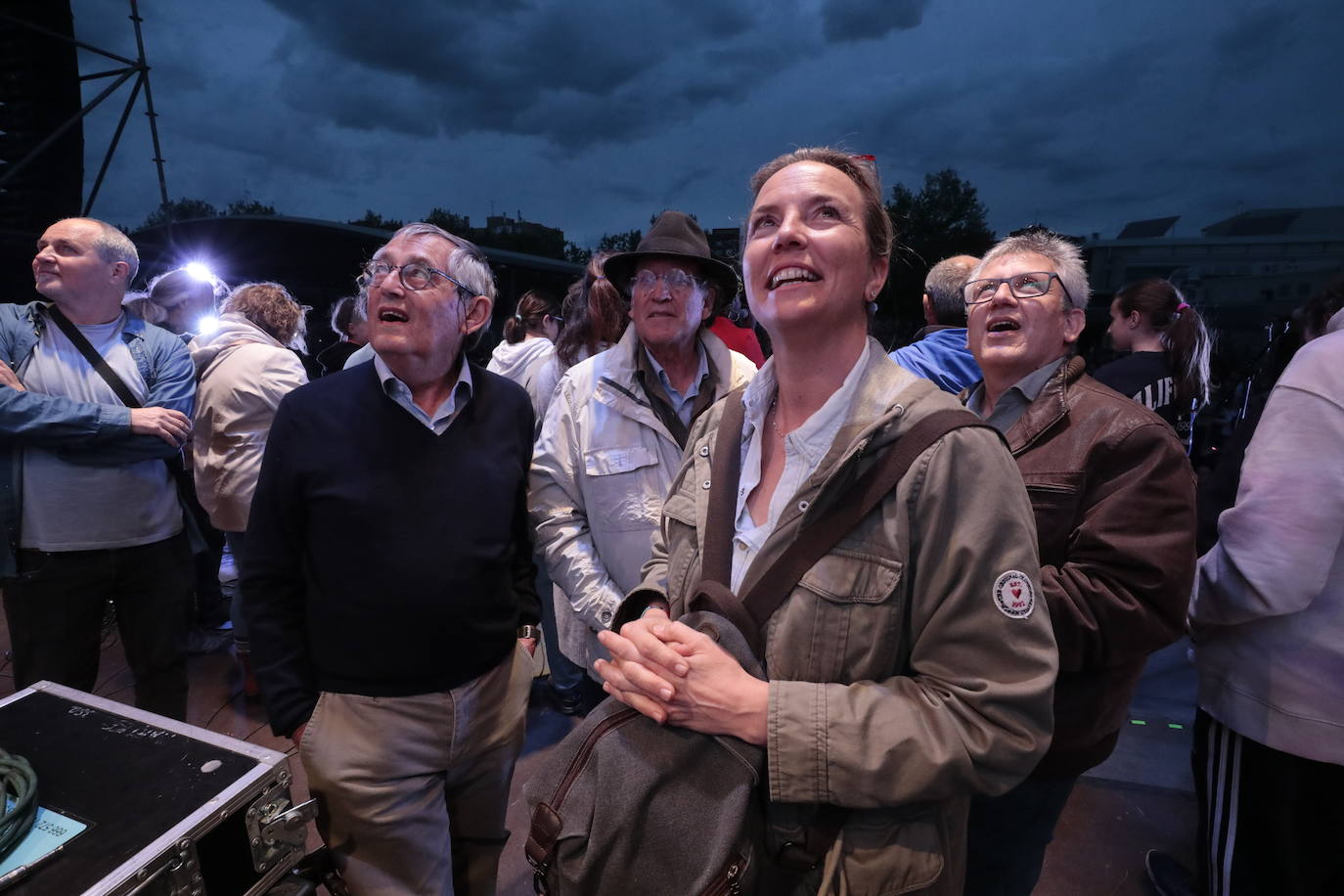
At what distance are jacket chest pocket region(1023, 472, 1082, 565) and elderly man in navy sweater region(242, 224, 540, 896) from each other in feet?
4.77

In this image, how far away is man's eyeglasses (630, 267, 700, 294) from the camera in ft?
7.37

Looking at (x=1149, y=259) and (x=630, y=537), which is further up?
(x=1149, y=259)

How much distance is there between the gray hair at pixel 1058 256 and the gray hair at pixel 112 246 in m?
3.20

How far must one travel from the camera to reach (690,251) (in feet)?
7.57

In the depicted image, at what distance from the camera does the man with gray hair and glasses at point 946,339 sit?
2859 millimetres

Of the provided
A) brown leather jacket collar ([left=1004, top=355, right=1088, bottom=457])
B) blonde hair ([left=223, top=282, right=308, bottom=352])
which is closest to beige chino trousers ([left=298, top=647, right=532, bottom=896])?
brown leather jacket collar ([left=1004, top=355, right=1088, bottom=457])

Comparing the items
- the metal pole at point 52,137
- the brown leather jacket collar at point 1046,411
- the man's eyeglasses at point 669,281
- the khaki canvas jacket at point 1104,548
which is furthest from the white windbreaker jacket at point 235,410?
the metal pole at point 52,137

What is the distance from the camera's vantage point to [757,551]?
1099mm

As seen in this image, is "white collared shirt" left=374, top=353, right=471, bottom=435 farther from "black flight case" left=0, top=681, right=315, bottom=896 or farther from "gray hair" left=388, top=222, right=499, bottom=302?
"black flight case" left=0, top=681, right=315, bottom=896

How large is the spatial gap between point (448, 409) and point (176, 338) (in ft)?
6.26

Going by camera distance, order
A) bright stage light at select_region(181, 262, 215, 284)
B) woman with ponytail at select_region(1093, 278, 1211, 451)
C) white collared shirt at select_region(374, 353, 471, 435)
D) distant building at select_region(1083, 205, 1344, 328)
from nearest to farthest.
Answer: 1. white collared shirt at select_region(374, 353, 471, 435)
2. woman with ponytail at select_region(1093, 278, 1211, 451)
3. bright stage light at select_region(181, 262, 215, 284)
4. distant building at select_region(1083, 205, 1344, 328)

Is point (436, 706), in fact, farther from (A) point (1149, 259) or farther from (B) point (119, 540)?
(A) point (1149, 259)

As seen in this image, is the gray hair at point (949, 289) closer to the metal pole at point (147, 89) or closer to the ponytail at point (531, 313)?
the ponytail at point (531, 313)

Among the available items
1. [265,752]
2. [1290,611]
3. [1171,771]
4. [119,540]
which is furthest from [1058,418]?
[119,540]
